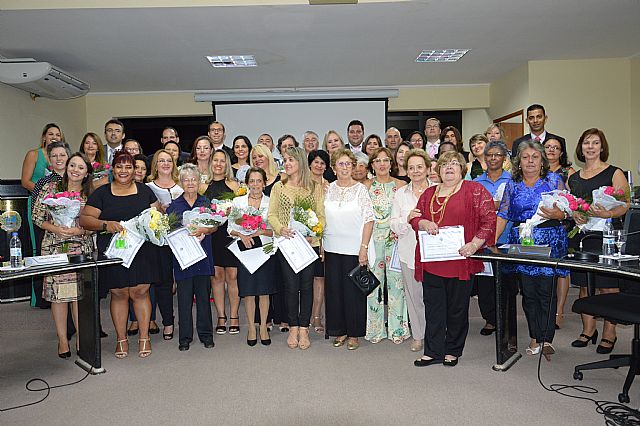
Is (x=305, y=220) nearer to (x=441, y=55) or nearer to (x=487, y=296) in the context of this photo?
(x=487, y=296)

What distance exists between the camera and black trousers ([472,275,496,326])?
5078 millimetres

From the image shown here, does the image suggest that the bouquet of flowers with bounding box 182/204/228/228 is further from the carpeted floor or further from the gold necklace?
the gold necklace

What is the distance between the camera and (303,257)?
4695mm

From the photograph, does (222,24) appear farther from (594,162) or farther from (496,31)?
(594,162)

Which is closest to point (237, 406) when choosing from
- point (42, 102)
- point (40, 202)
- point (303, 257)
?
point (303, 257)

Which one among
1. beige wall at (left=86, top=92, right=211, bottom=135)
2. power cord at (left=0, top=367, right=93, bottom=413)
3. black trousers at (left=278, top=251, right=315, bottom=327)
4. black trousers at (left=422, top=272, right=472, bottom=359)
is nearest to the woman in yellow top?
black trousers at (left=278, top=251, right=315, bottom=327)

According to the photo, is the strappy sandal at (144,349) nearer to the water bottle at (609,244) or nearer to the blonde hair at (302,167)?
the blonde hair at (302,167)

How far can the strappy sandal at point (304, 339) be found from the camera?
4.79 metres

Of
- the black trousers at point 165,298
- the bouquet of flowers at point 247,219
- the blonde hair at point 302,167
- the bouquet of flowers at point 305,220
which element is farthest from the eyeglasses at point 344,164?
the black trousers at point 165,298

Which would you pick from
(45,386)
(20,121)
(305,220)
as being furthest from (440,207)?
(20,121)

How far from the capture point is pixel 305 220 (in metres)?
4.58

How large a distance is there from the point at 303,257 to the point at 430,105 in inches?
328

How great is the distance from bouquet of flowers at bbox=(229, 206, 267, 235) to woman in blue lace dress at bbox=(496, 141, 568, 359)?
6.39ft

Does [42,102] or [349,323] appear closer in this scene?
[349,323]
